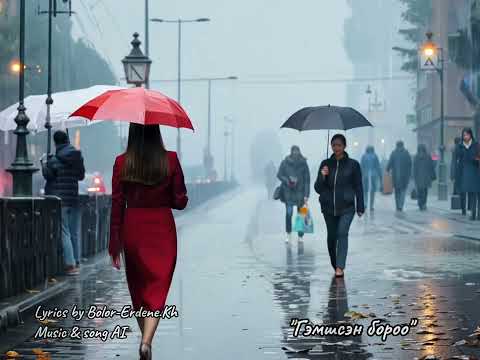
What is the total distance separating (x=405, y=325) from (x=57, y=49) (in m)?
70.2

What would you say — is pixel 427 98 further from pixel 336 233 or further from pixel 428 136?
pixel 336 233

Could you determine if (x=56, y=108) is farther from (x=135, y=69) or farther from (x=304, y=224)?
(x=135, y=69)

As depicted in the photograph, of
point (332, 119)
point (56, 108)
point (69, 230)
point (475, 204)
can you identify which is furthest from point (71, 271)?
point (475, 204)

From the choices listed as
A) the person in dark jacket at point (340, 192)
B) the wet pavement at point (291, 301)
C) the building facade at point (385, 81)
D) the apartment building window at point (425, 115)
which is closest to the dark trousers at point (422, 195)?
the wet pavement at point (291, 301)

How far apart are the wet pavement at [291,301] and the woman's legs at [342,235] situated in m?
0.30

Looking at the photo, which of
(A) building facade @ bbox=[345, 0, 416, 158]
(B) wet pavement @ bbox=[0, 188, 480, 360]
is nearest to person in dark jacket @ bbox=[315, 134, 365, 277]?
(B) wet pavement @ bbox=[0, 188, 480, 360]

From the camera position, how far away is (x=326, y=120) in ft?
56.2

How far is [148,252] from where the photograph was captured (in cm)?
855

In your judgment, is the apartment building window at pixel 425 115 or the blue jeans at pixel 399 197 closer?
the blue jeans at pixel 399 197

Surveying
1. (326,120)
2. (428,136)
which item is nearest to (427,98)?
(428,136)

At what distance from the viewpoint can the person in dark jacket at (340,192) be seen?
1537cm

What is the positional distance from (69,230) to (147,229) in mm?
8270

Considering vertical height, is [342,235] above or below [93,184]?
above

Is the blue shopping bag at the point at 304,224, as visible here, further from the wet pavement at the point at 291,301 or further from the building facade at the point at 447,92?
the building facade at the point at 447,92
